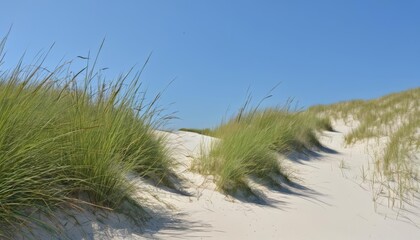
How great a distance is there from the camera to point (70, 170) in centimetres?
237

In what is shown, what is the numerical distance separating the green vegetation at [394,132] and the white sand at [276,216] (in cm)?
56

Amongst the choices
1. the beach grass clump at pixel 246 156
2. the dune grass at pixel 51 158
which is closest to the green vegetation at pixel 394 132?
the beach grass clump at pixel 246 156

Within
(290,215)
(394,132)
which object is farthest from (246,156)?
(394,132)

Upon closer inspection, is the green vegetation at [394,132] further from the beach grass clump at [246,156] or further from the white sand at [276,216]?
the beach grass clump at [246,156]

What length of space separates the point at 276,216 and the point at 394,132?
636 cm

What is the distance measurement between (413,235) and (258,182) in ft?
4.52

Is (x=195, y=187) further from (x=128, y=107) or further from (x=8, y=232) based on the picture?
(x=8, y=232)

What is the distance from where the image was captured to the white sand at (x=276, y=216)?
2.50 metres

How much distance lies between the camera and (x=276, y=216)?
10.3ft

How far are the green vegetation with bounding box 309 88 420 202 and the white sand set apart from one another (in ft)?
1.84

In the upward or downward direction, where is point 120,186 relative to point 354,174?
downward

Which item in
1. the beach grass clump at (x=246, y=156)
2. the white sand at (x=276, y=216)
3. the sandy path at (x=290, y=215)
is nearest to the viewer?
the white sand at (x=276, y=216)

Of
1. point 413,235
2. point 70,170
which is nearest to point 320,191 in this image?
point 413,235

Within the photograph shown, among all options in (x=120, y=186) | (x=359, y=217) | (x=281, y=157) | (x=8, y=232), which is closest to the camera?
(x=8, y=232)
